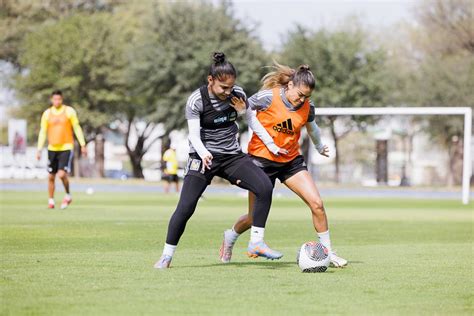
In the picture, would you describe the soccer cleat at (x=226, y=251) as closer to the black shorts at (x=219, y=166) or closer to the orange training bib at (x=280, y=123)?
the black shorts at (x=219, y=166)

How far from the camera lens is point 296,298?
7.82 meters

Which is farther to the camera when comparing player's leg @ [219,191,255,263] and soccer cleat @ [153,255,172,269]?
player's leg @ [219,191,255,263]

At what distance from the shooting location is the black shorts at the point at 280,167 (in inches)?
411

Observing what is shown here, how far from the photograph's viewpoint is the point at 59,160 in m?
21.3

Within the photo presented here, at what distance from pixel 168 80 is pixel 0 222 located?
126 feet

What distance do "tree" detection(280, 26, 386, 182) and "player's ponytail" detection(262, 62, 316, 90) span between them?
4426cm

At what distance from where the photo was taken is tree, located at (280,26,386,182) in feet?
181

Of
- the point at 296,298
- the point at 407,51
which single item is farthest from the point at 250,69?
the point at 296,298

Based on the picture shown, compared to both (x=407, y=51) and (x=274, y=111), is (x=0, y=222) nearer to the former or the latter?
(x=274, y=111)

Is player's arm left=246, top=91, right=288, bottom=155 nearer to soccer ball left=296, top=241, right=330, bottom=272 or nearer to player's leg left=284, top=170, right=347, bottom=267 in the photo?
player's leg left=284, top=170, right=347, bottom=267

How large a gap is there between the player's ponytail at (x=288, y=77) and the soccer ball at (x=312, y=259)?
5.17 ft

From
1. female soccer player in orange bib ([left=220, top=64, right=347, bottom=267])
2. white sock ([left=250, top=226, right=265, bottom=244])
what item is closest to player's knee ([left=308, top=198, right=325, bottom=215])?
female soccer player in orange bib ([left=220, top=64, right=347, bottom=267])

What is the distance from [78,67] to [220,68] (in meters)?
52.1

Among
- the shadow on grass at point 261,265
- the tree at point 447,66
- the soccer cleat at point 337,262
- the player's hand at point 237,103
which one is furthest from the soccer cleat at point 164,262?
the tree at point 447,66
